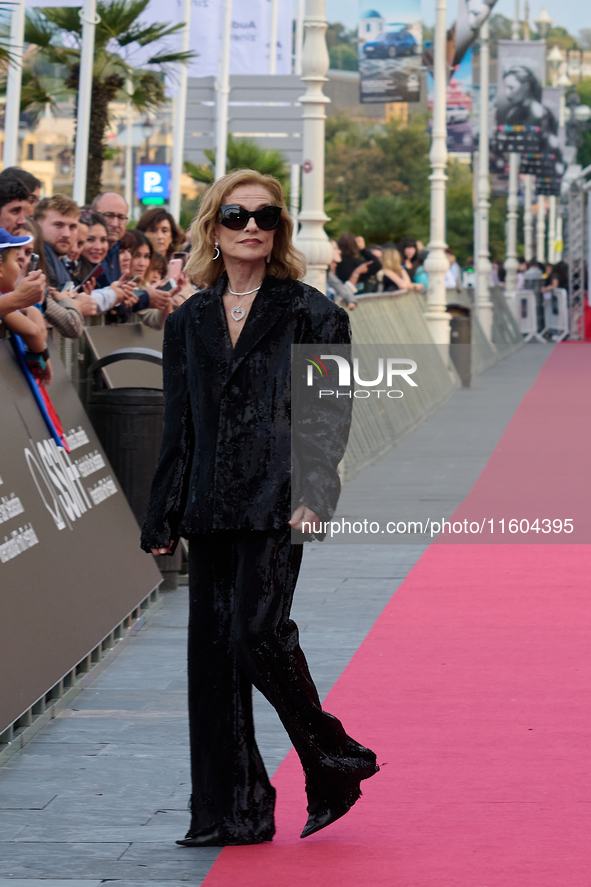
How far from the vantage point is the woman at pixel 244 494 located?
459cm

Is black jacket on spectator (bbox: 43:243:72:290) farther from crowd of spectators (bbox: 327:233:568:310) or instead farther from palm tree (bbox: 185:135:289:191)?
palm tree (bbox: 185:135:289:191)

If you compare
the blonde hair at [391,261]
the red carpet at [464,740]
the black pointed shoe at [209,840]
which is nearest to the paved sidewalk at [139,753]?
the black pointed shoe at [209,840]

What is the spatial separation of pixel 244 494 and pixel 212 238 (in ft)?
2.57

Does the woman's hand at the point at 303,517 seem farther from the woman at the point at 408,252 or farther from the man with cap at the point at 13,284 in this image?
the woman at the point at 408,252

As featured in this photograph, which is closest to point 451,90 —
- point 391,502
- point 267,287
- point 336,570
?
point 391,502

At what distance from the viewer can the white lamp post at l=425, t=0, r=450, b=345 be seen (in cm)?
2325

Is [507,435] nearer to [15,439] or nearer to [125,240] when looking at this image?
[125,240]

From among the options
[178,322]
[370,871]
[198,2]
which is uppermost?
[198,2]

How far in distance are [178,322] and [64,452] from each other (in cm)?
279

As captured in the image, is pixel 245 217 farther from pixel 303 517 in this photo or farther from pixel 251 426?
pixel 303 517

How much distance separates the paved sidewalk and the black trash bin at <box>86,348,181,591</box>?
0.69 meters

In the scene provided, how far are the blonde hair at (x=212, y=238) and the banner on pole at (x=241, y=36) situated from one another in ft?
60.6

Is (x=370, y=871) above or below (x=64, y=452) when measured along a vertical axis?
below

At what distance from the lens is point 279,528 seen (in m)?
4.56
